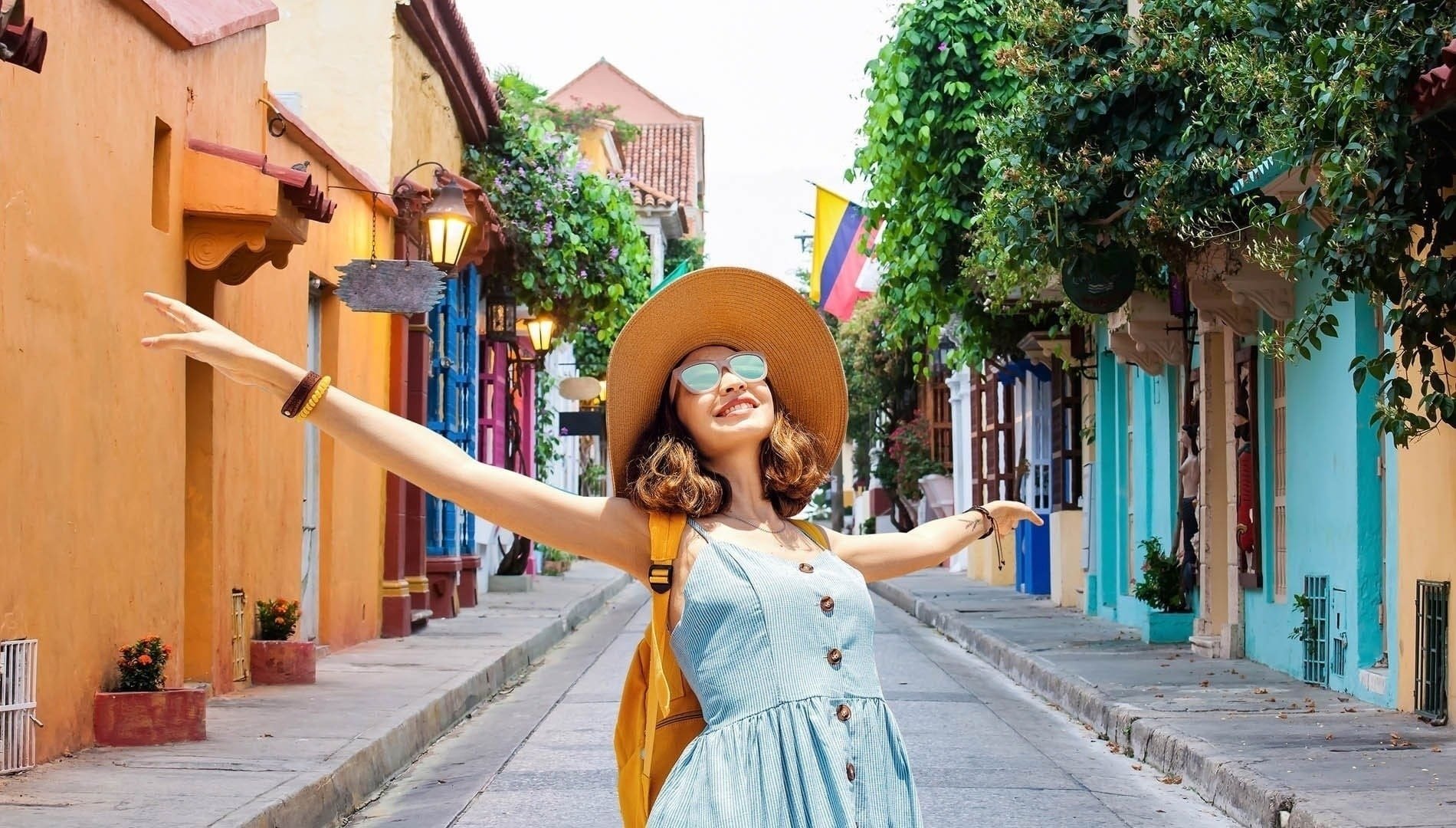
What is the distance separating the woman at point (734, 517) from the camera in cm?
321

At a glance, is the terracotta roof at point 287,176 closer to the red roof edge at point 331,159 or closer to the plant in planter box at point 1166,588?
the red roof edge at point 331,159

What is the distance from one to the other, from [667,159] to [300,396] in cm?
5818

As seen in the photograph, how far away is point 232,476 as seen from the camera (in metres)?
11.7

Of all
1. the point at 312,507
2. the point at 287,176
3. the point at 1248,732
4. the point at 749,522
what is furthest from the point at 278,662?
the point at 749,522

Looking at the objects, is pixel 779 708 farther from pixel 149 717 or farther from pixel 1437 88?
pixel 149 717

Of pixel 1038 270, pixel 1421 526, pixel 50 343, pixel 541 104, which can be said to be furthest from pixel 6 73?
pixel 541 104

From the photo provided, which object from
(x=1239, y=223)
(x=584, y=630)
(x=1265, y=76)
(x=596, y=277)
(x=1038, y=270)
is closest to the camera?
(x=1265, y=76)

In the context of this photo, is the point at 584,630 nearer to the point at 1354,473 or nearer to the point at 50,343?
the point at 1354,473

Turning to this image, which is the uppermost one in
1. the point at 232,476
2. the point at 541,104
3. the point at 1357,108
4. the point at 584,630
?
the point at 541,104

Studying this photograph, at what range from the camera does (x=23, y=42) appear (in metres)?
6.30

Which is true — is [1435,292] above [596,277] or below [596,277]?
below

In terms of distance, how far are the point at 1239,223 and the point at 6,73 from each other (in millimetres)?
8525

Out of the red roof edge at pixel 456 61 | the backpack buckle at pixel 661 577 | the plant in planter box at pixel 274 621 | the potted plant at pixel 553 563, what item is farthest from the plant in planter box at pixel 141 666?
the potted plant at pixel 553 563

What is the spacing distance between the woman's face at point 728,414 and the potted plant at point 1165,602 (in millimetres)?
13510
